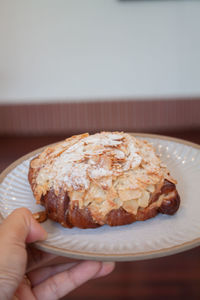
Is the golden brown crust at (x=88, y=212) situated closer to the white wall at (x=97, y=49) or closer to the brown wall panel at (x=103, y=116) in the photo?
the brown wall panel at (x=103, y=116)

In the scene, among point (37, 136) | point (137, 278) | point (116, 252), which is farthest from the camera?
point (37, 136)

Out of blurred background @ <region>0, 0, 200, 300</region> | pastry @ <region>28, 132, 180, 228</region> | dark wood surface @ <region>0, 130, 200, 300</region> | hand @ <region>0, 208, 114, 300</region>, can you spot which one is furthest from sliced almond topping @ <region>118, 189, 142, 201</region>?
blurred background @ <region>0, 0, 200, 300</region>

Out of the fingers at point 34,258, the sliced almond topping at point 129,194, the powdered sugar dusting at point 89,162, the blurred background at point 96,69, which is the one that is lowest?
the fingers at point 34,258

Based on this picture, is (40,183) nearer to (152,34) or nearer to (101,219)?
(101,219)

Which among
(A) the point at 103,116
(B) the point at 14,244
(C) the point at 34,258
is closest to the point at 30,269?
(C) the point at 34,258

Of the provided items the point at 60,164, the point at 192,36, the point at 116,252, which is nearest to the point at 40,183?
the point at 60,164

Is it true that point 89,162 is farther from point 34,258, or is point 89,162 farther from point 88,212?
point 34,258

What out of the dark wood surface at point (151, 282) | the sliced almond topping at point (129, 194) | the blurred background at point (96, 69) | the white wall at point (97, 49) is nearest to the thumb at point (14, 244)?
the sliced almond topping at point (129, 194)
